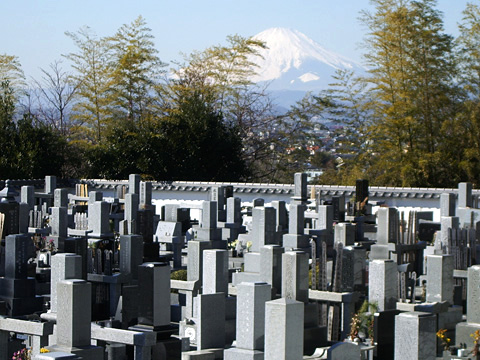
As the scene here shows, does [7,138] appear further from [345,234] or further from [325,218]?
[345,234]

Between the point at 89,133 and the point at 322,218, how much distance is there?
51.3 ft

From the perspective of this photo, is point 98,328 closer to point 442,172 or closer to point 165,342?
point 165,342

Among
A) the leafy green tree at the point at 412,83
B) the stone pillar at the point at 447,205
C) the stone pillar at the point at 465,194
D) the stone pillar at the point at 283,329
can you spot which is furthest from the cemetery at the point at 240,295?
the leafy green tree at the point at 412,83

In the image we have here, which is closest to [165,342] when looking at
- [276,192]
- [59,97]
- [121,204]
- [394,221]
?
[394,221]

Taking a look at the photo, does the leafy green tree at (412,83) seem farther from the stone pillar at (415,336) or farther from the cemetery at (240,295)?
the stone pillar at (415,336)

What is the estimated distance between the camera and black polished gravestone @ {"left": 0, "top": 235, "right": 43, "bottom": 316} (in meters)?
9.77

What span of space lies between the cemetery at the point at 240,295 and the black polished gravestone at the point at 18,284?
0.01 m

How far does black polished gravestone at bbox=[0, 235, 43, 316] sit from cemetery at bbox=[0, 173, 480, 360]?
1 cm

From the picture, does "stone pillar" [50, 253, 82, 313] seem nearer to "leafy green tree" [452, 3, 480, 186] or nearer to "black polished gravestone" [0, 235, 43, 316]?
"black polished gravestone" [0, 235, 43, 316]

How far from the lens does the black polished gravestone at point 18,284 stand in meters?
9.77

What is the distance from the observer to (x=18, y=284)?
9.84 meters

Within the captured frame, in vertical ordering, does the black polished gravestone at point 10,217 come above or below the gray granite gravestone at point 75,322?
above

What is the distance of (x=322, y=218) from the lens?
15516 mm

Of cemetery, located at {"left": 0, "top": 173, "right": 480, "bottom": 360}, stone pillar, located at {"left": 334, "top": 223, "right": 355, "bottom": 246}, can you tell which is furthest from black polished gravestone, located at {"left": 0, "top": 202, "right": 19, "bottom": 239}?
stone pillar, located at {"left": 334, "top": 223, "right": 355, "bottom": 246}
